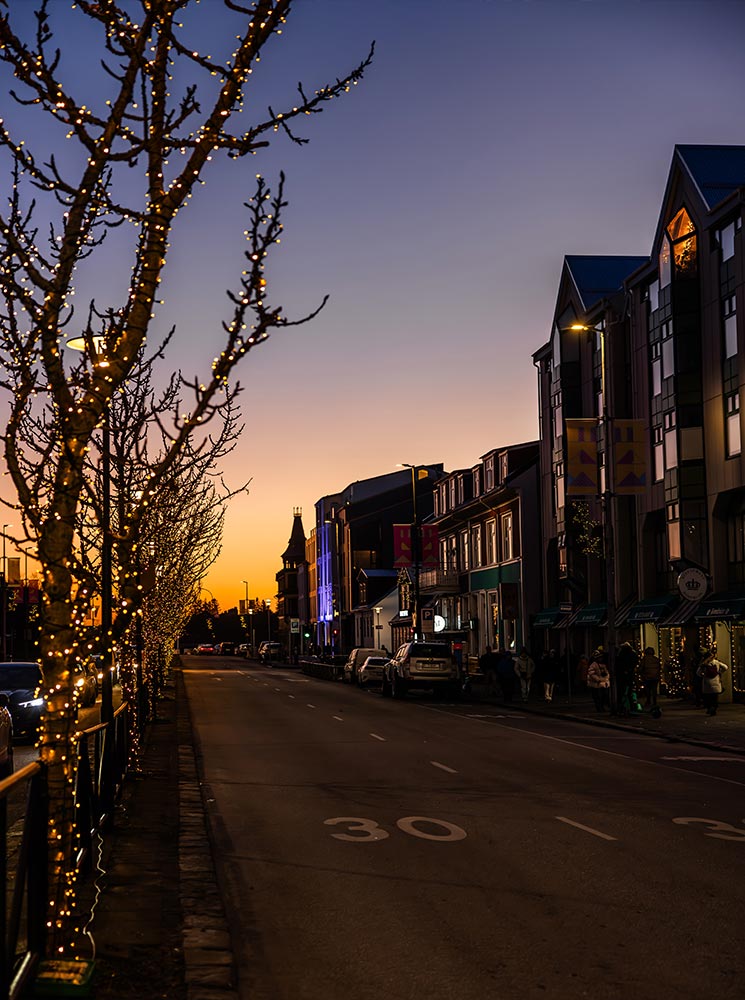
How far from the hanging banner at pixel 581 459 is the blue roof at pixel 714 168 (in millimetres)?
9620

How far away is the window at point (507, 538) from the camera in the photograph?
2361 inches

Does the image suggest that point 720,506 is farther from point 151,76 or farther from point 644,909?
point 151,76

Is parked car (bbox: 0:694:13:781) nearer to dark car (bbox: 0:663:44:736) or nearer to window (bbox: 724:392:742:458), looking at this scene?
dark car (bbox: 0:663:44:736)

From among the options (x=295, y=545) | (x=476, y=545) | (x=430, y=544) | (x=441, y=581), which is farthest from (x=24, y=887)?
(x=295, y=545)

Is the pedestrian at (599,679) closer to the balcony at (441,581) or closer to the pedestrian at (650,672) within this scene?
the pedestrian at (650,672)

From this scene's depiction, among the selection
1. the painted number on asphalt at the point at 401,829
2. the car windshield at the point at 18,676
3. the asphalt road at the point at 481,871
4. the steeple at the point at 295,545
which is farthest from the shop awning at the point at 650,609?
the steeple at the point at 295,545

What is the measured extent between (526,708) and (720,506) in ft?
27.6

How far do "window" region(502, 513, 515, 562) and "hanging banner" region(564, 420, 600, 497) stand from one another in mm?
26257

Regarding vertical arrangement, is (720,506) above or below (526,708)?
above

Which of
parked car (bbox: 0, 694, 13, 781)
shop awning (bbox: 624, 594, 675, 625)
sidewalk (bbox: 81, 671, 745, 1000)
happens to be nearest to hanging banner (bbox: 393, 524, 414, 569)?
shop awning (bbox: 624, 594, 675, 625)

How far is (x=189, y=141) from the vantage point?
709 centimetres

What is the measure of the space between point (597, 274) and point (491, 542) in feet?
54.4

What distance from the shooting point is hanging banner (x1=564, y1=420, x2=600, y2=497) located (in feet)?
108

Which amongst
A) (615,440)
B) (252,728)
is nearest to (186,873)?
(252,728)
